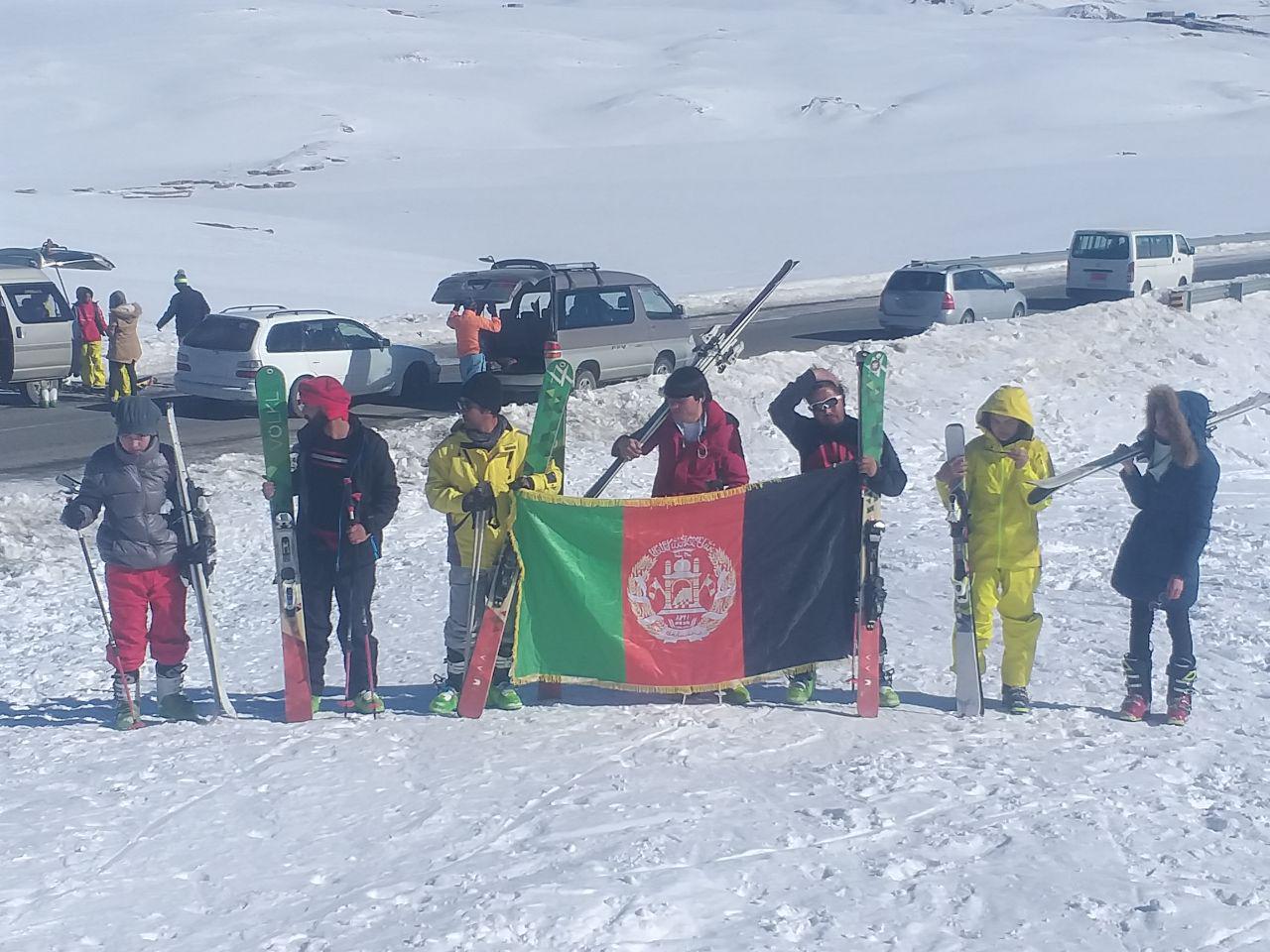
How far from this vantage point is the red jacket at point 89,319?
21.0 meters

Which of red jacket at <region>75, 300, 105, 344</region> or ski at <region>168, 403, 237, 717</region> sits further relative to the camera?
red jacket at <region>75, 300, 105, 344</region>

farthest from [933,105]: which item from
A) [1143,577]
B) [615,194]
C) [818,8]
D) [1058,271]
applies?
[1143,577]

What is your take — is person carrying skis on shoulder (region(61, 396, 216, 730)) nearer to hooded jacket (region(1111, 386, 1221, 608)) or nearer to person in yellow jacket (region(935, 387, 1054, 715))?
person in yellow jacket (region(935, 387, 1054, 715))

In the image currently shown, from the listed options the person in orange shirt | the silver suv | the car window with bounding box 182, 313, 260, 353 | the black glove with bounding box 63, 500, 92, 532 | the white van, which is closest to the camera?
the black glove with bounding box 63, 500, 92, 532

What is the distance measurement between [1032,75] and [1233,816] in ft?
309

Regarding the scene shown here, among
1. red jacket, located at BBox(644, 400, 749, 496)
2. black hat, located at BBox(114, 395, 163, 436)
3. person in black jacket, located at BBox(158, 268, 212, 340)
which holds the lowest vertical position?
red jacket, located at BBox(644, 400, 749, 496)

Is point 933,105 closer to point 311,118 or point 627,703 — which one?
point 311,118

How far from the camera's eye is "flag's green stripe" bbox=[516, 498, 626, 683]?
7453mm

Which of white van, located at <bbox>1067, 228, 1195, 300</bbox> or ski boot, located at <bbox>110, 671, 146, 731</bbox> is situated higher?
white van, located at <bbox>1067, 228, 1195, 300</bbox>

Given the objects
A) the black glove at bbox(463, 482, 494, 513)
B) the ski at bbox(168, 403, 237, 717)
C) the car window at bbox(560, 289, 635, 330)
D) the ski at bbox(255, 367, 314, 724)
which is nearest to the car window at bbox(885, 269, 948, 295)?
the car window at bbox(560, 289, 635, 330)

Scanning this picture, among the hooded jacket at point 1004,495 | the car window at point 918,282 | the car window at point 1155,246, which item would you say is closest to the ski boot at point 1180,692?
the hooded jacket at point 1004,495

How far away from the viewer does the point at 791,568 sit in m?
7.59

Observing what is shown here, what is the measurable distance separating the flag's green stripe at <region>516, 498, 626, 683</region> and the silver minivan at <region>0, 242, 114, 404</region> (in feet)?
48.1

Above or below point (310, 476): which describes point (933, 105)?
above
